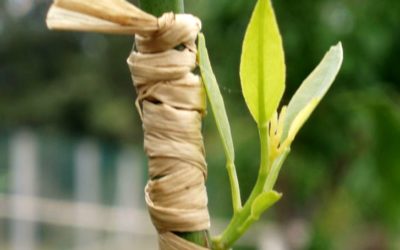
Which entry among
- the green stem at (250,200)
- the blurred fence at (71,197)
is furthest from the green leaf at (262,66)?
the blurred fence at (71,197)

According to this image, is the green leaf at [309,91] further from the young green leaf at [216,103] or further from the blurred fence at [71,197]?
the blurred fence at [71,197]

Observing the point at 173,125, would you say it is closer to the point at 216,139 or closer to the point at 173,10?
the point at 173,10

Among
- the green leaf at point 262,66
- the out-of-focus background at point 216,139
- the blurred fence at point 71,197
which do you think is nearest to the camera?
the green leaf at point 262,66

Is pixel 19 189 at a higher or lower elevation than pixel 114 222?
higher

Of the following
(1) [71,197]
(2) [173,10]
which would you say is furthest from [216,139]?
(1) [71,197]

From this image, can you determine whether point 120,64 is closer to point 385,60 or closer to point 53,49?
point 53,49

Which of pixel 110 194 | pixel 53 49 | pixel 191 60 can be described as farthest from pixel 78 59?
pixel 191 60
